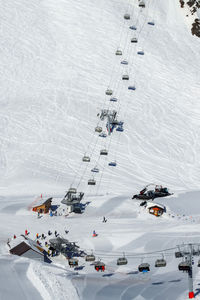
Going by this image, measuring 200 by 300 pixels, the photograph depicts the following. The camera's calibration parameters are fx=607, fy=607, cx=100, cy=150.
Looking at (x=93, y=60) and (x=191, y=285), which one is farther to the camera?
(x=93, y=60)

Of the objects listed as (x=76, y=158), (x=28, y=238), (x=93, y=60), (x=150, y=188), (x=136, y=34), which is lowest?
(x=28, y=238)

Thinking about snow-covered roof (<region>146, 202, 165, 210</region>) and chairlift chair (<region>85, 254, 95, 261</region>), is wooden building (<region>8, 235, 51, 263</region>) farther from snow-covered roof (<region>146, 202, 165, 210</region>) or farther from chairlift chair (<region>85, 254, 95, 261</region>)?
snow-covered roof (<region>146, 202, 165, 210</region>)

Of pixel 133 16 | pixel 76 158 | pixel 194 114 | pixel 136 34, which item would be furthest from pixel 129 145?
pixel 133 16

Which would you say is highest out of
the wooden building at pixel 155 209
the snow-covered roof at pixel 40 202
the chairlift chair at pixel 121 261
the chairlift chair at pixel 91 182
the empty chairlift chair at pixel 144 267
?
the chairlift chair at pixel 91 182

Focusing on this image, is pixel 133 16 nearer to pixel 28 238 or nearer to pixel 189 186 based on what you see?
pixel 189 186

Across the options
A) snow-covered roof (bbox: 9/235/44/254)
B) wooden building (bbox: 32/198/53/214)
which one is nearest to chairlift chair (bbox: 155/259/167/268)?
snow-covered roof (bbox: 9/235/44/254)

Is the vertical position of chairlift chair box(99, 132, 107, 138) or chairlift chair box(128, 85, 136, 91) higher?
chairlift chair box(128, 85, 136, 91)

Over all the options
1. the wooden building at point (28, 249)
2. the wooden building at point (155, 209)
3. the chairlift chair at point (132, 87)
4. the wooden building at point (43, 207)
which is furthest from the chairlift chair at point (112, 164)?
the wooden building at point (28, 249)

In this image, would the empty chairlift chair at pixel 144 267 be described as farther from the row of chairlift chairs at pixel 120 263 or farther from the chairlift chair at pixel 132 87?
the chairlift chair at pixel 132 87
